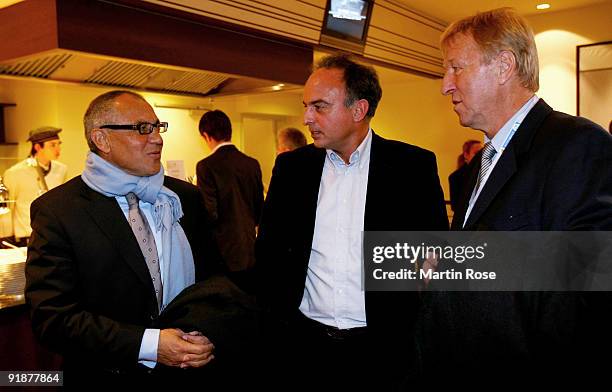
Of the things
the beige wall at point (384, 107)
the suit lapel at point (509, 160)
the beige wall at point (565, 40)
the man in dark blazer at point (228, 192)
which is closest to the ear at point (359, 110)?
the suit lapel at point (509, 160)

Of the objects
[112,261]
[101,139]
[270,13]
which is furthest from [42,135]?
[112,261]

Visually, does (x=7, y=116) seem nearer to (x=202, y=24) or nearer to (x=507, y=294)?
(x=202, y=24)

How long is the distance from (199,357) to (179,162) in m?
2.36

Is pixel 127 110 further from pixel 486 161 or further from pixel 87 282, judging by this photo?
pixel 486 161

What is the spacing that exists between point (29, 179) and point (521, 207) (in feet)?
13.3

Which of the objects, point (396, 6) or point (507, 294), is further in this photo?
point (396, 6)

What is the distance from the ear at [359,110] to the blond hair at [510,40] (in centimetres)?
56

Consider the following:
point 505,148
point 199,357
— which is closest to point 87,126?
point 199,357

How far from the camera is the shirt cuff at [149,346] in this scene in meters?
1.53

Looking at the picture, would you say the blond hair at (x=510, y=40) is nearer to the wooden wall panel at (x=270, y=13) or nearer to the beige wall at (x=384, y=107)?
the wooden wall panel at (x=270, y=13)

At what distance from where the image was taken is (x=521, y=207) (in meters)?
1.18

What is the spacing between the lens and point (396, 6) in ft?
17.7

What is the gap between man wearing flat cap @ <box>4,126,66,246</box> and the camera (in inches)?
158

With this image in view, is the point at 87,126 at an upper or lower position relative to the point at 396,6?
lower
